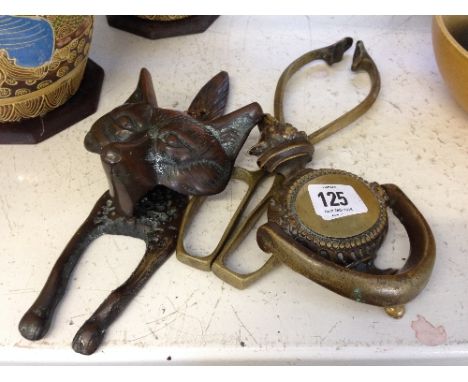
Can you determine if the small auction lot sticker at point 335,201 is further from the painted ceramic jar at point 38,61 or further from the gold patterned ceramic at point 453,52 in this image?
the painted ceramic jar at point 38,61

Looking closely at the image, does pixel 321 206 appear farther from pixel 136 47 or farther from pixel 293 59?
pixel 136 47

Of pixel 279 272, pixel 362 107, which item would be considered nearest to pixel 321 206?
pixel 279 272

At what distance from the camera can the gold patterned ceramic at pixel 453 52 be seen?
64 cm

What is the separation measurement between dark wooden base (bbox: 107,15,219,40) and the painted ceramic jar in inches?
7.3

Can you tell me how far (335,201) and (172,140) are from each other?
0.60ft

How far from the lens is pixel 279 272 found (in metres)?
0.57

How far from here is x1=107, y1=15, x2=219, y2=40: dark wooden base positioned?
2.77 feet

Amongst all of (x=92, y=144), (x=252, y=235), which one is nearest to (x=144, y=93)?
(x=92, y=144)

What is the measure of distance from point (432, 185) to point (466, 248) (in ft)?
0.31

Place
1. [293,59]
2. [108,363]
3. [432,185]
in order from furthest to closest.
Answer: [293,59]
[432,185]
[108,363]

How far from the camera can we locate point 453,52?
2.11 feet

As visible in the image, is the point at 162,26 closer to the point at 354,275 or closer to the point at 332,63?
the point at 332,63

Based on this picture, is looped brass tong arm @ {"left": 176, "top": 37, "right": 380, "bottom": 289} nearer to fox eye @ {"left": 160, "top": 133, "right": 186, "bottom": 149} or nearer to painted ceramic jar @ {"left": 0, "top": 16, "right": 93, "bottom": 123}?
fox eye @ {"left": 160, "top": 133, "right": 186, "bottom": 149}

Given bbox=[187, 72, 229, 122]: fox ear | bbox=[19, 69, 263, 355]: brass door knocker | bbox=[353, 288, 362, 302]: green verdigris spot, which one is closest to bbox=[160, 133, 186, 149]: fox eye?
bbox=[19, 69, 263, 355]: brass door knocker
